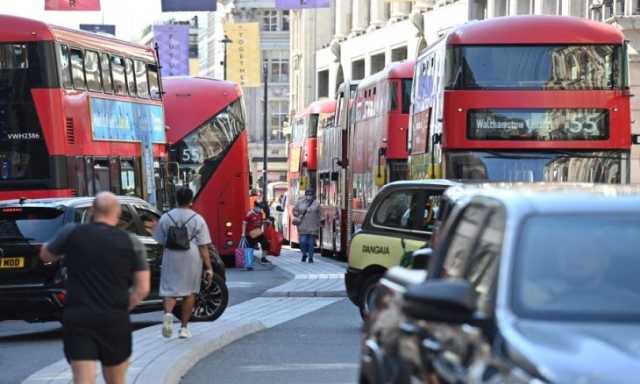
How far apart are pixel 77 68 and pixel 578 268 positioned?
66.9 ft

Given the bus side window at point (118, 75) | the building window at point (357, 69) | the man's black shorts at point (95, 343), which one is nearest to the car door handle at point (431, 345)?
the man's black shorts at point (95, 343)

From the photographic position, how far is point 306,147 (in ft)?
167

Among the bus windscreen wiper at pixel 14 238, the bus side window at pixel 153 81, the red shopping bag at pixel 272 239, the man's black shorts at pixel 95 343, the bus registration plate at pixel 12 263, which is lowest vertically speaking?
the red shopping bag at pixel 272 239

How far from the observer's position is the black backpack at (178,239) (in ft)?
54.9

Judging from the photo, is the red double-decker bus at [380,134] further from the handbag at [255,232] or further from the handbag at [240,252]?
the handbag at [240,252]

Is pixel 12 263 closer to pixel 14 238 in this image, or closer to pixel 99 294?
pixel 14 238

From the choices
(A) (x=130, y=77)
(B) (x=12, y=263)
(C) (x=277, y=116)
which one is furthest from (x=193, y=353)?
(C) (x=277, y=116)

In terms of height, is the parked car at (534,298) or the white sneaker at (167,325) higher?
the parked car at (534,298)

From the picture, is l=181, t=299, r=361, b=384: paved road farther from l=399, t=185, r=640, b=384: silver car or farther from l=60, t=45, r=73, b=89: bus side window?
l=399, t=185, r=640, b=384: silver car

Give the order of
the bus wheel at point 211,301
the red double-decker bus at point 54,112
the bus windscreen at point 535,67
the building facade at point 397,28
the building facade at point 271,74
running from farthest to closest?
1. the building facade at point 271,74
2. the building facade at point 397,28
3. the red double-decker bus at point 54,112
4. the bus windscreen at point 535,67
5. the bus wheel at point 211,301

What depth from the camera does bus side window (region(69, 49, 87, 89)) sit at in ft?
86.0

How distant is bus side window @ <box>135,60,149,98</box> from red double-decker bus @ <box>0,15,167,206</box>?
5.66ft

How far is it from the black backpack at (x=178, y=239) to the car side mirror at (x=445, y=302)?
10.5m

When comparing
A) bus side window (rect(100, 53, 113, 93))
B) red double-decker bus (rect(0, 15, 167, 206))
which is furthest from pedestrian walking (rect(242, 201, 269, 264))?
bus side window (rect(100, 53, 113, 93))
